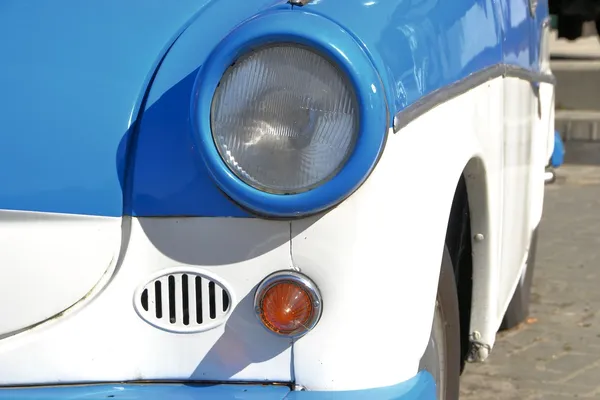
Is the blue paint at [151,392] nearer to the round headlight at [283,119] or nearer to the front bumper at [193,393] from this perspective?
the front bumper at [193,393]

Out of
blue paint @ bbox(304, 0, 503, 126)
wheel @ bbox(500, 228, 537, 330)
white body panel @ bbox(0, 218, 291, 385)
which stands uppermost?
blue paint @ bbox(304, 0, 503, 126)

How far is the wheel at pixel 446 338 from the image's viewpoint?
1.98 metres

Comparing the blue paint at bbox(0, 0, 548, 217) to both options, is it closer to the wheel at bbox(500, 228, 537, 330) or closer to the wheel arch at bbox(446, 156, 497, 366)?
the wheel arch at bbox(446, 156, 497, 366)

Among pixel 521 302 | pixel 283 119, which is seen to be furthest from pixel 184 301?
pixel 521 302

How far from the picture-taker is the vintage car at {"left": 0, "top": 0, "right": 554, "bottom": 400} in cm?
154

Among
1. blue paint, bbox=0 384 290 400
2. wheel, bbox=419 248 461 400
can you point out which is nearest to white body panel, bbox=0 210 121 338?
blue paint, bbox=0 384 290 400

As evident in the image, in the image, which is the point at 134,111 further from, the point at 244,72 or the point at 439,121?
the point at 439,121

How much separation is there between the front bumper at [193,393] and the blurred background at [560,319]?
163cm

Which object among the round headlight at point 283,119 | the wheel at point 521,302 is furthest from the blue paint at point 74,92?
the wheel at point 521,302

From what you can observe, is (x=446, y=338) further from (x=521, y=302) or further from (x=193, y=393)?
(x=521, y=302)

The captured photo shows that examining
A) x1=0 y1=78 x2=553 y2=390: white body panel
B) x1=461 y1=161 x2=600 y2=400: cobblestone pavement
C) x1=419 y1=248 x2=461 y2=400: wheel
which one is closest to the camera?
x1=0 y1=78 x2=553 y2=390: white body panel

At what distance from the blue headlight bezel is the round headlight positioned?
1 centimetres

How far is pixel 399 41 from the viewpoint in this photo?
5.43 feet

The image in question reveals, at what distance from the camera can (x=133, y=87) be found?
173 cm
